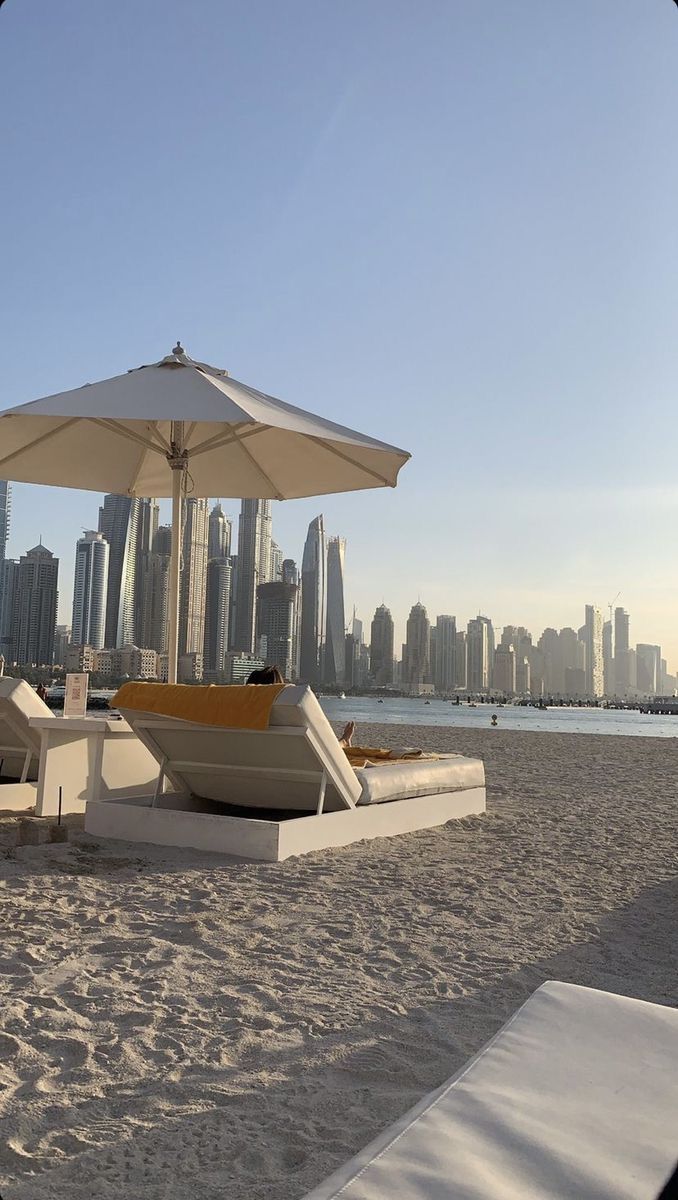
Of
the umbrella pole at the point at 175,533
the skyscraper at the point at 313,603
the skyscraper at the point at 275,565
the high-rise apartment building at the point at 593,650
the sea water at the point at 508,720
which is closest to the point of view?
the umbrella pole at the point at 175,533

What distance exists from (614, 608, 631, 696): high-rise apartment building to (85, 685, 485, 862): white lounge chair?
11387cm

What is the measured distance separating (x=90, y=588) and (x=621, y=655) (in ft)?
267

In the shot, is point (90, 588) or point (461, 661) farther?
point (461, 661)

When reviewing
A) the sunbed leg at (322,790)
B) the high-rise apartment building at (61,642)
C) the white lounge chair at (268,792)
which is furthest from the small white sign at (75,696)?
the high-rise apartment building at (61,642)

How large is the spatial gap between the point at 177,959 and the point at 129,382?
3.85 meters

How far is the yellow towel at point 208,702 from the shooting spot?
451 centimetres

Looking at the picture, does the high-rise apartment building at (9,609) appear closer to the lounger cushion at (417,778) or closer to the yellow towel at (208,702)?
the lounger cushion at (417,778)

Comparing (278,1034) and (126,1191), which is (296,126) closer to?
(278,1034)

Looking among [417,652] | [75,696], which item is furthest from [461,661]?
[75,696]

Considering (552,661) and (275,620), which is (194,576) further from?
(552,661)

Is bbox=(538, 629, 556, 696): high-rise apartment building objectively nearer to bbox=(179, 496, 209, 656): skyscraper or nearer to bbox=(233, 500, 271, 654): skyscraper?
bbox=(233, 500, 271, 654): skyscraper

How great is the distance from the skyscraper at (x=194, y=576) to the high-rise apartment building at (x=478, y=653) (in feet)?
205

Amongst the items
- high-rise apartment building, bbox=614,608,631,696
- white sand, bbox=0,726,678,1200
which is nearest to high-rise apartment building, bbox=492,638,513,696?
high-rise apartment building, bbox=614,608,631,696

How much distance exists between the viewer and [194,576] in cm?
3319
